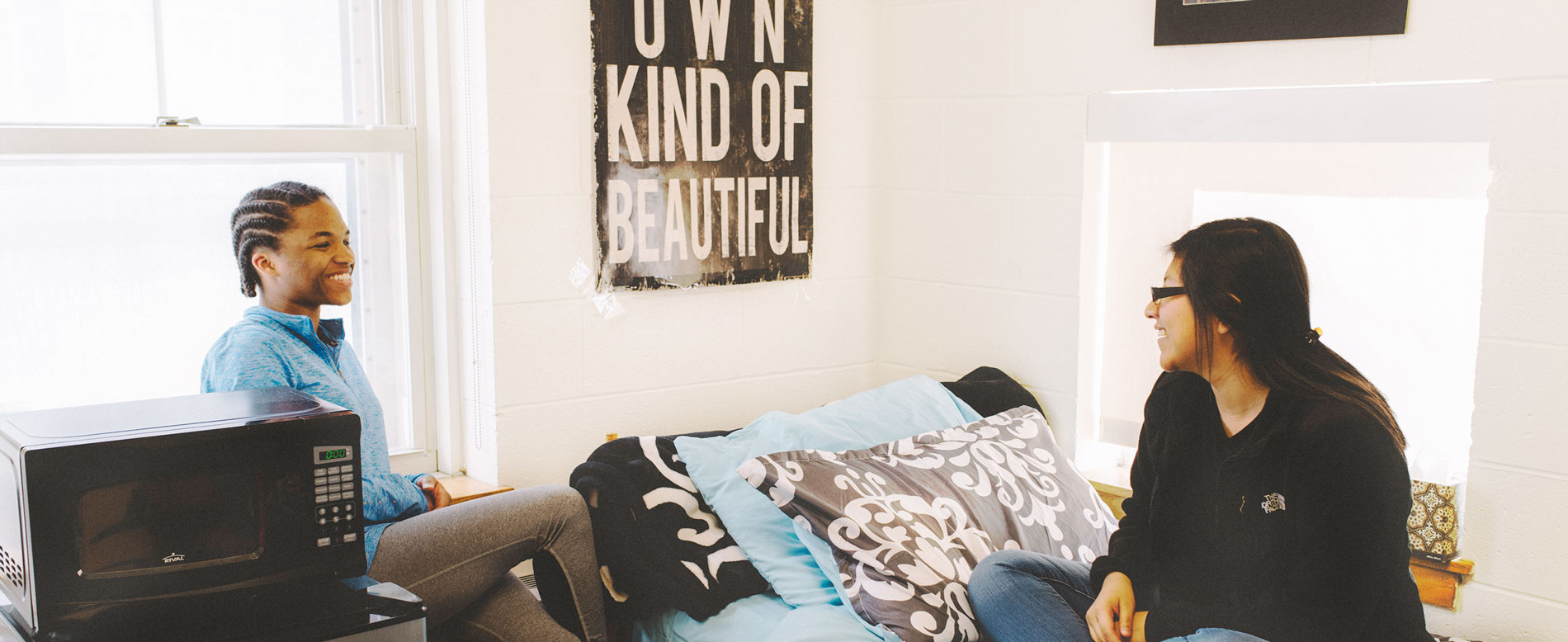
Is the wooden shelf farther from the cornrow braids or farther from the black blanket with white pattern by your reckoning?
the cornrow braids

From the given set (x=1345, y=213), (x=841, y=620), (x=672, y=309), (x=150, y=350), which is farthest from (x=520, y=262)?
(x=1345, y=213)

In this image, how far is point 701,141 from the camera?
2.62 metres

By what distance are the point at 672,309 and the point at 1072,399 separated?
3.10 feet

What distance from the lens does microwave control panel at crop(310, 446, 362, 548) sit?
151 cm

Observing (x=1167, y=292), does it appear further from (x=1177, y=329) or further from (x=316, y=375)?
(x=316, y=375)

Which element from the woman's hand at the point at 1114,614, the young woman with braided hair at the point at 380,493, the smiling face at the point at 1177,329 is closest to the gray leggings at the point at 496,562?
the young woman with braided hair at the point at 380,493

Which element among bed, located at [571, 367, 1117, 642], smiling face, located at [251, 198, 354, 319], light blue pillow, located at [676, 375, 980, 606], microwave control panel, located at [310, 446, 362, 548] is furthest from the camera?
light blue pillow, located at [676, 375, 980, 606]

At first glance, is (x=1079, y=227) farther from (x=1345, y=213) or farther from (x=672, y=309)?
(x=672, y=309)

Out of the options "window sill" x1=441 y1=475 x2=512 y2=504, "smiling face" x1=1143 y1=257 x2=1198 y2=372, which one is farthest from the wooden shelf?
"window sill" x1=441 y1=475 x2=512 y2=504

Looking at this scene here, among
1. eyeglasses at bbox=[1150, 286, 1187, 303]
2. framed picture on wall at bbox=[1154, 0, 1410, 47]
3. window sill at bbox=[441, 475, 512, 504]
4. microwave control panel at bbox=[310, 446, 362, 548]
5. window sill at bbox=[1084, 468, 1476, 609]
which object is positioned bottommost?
window sill at bbox=[1084, 468, 1476, 609]

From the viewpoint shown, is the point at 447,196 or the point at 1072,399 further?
the point at 1072,399

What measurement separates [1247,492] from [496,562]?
1.21m

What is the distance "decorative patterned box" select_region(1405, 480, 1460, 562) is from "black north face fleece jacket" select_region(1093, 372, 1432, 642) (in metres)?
0.69

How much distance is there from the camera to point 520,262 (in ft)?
7.91
